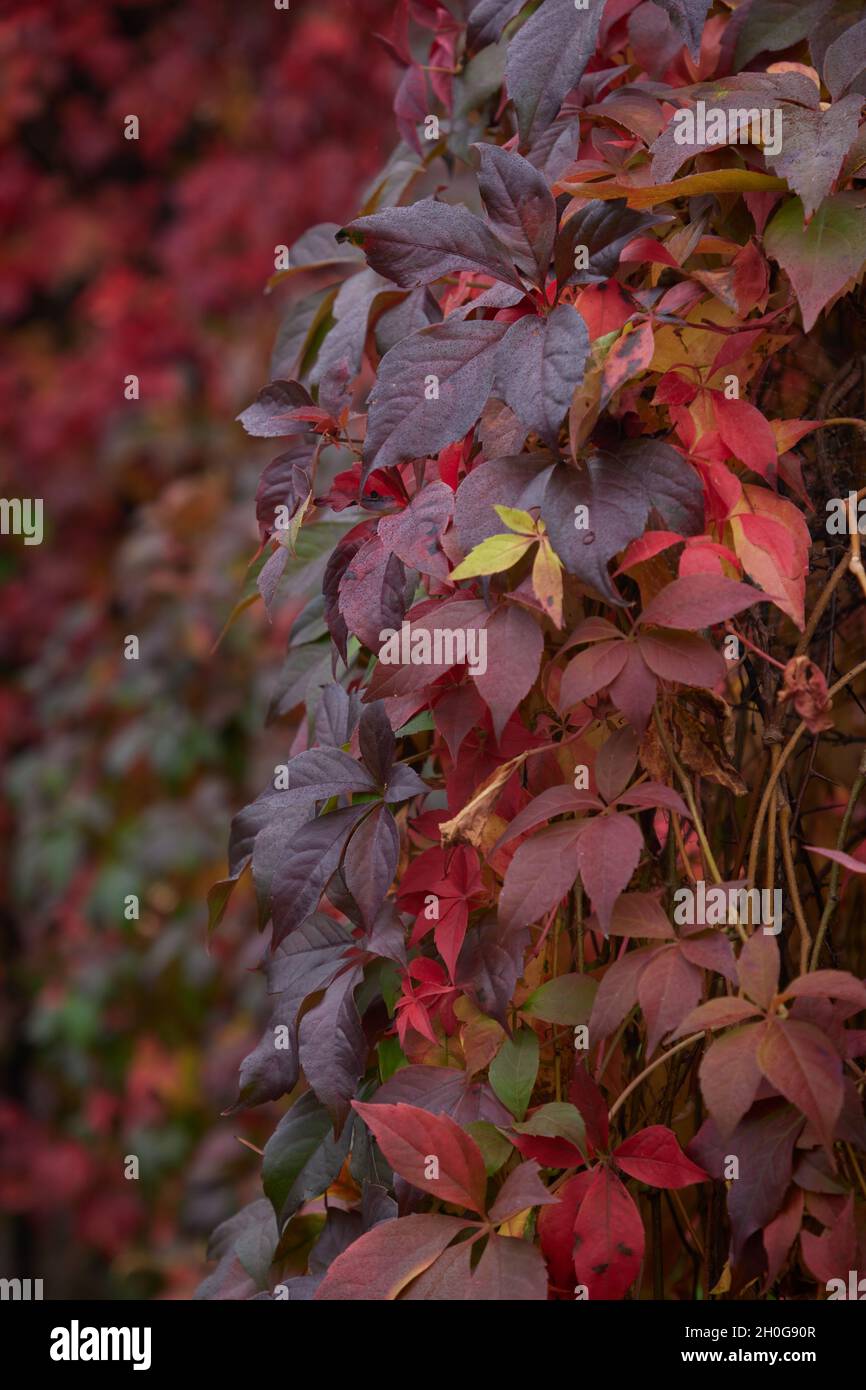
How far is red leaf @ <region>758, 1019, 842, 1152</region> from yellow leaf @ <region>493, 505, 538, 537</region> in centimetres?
26

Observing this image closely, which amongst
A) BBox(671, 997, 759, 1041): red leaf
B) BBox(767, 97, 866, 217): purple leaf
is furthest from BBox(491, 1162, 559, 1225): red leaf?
BBox(767, 97, 866, 217): purple leaf

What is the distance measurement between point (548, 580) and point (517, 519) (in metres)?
0.03

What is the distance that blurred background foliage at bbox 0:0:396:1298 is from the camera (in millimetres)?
2156

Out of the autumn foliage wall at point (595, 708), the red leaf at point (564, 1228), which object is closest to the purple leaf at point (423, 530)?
the autumn foliage wall at point (595, 708)

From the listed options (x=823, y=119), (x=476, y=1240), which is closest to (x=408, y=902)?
(x=476, y=1240)

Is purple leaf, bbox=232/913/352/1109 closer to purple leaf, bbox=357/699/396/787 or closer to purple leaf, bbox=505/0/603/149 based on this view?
purple leaf, bbox=357/699/396/787

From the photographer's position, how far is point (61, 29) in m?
2.91

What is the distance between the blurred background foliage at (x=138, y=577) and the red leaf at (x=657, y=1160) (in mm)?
1263

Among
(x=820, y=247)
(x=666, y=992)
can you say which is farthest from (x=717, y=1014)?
(x=820, y=247)

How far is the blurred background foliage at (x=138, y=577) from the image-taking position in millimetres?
2156

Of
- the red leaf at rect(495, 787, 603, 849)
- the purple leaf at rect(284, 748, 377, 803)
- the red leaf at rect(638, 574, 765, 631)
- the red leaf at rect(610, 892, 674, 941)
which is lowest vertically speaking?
the red leaf at rect(610, 892, 674, 941)

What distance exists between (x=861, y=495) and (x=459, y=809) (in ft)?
0.88
